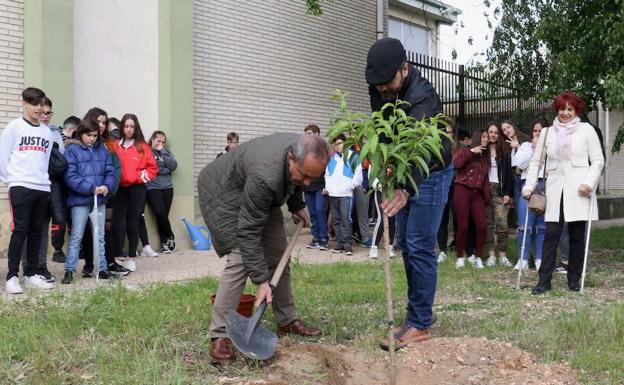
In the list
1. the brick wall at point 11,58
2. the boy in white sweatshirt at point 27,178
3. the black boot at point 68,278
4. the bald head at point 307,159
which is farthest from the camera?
the brick wall at point 11,58

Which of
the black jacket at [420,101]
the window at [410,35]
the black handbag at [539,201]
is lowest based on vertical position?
the black handbag at [539,201]

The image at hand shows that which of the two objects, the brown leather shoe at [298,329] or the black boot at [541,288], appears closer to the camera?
the brown leather shoe at [298,329]

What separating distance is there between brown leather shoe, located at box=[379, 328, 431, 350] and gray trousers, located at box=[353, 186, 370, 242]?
19.2 ft

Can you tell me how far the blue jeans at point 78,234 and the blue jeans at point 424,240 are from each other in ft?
13.2

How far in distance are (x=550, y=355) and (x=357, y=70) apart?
10.5 m

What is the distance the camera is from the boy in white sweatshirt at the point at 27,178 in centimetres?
646

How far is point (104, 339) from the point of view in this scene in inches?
176

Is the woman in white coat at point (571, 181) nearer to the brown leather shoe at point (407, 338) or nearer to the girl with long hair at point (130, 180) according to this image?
the brown leather shoe at point (407, 338)

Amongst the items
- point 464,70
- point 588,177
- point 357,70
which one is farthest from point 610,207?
point 588,177

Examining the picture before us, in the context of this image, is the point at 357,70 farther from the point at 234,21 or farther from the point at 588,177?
the point at 588,177

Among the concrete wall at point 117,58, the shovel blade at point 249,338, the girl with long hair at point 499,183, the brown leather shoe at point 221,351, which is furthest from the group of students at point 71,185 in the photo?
the girl with long hair at point 499,183

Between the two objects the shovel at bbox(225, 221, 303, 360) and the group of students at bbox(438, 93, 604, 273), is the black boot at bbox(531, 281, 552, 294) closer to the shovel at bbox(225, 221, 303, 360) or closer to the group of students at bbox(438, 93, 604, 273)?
the group of students at bbox(438, 93, 604, 273)

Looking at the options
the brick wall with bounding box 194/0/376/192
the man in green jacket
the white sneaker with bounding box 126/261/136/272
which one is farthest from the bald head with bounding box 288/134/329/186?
the brick wall with bounding box 194/0/376/192

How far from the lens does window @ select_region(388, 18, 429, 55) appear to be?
64.2ft
